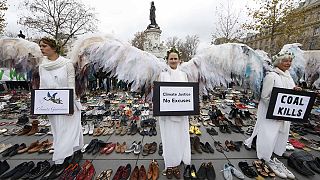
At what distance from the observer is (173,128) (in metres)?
2.77

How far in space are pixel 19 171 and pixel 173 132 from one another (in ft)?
8.18

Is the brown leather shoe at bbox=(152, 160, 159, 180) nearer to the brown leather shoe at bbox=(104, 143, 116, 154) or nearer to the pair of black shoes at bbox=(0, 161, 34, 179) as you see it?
the brown leather shoe at bbox=(104, 143, 116, 154)

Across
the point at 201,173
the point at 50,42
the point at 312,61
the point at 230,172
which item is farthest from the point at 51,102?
the point at 312,61

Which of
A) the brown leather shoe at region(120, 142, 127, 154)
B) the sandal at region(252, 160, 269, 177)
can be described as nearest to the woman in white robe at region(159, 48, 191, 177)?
the brown leather shoe at region(120, 142, 127, 154)

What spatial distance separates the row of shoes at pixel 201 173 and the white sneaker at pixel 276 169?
988 millimetres

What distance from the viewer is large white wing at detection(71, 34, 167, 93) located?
114 inches

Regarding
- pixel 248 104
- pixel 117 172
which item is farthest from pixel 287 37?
pixel 117 172

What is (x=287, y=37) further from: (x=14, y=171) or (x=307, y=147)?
(x=14, y=171)

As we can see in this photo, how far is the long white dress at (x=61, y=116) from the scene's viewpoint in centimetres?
281

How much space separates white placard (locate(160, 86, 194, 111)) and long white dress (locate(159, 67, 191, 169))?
0.19m

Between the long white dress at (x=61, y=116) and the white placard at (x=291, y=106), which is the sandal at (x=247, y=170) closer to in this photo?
the white placard at (x=291, y=106)

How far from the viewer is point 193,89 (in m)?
2.68

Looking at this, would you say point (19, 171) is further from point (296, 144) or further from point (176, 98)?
point (296, 144)

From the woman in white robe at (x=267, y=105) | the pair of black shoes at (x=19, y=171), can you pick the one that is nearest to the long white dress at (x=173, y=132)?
the woman in white robe at (x=267, y=105)
